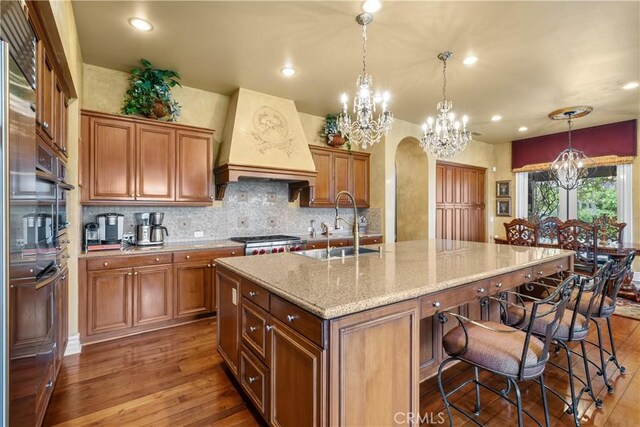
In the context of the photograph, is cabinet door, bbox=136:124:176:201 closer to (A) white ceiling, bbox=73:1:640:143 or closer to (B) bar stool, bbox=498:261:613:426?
(A) white ceiling, bbox=73:1:640:143

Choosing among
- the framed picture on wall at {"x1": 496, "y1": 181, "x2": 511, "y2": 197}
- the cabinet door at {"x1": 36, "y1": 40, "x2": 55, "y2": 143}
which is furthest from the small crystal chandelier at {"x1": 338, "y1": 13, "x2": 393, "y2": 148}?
the framed picture on wall at {"x1": 496, "y1": 181, "x2": 511, "y2": 197}

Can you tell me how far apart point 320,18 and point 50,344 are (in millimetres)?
2838

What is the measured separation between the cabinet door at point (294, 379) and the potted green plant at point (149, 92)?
289 cm

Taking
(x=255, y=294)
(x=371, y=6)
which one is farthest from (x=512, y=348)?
(x=371, y=6)

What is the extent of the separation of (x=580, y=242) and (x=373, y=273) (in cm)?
355

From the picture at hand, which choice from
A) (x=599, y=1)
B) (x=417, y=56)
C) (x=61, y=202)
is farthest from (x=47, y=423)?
(x=599, y=1)

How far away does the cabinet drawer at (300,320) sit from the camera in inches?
47.0

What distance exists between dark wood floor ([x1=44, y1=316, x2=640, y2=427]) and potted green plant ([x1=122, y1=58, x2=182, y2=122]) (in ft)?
Result: 7.87

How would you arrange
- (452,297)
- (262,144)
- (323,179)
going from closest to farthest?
1. (452,297)
2. (262,144)
3. (323,179)

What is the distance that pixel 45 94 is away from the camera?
174 cm

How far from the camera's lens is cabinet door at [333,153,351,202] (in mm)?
4781

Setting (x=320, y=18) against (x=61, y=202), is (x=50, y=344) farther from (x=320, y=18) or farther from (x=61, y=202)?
(x=320, y=18)

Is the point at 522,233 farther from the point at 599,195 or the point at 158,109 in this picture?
the point at 158,109

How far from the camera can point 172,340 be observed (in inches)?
113
